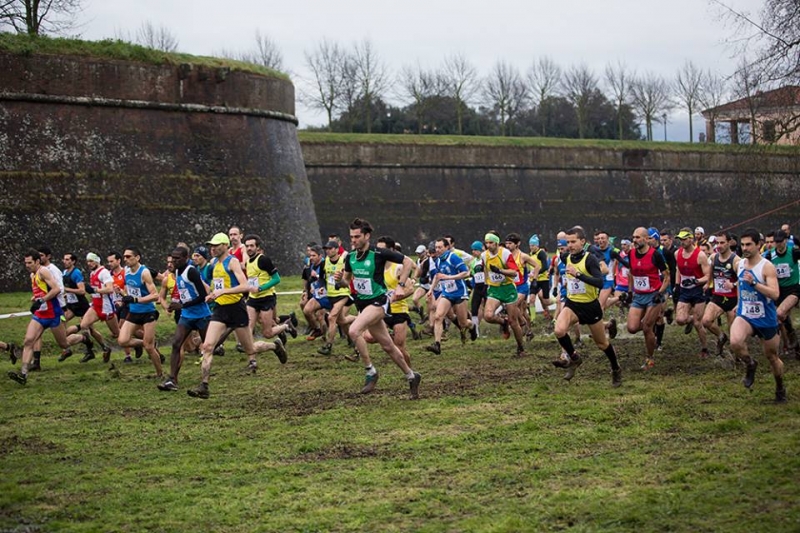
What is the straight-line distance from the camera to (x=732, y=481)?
26.6ft

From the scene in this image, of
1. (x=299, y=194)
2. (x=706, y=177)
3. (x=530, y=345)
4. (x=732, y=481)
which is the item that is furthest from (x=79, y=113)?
(x=706, y=177)

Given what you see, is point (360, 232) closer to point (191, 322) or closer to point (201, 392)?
point (201, 392)

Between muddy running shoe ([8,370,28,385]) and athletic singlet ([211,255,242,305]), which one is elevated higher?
athletic singlet ([211,255,242,305])

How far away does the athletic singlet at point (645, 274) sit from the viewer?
15.5 metres

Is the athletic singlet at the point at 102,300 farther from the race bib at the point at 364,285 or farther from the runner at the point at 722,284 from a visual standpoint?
the runner at the point at 722,284

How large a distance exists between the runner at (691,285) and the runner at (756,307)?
4.37 meters

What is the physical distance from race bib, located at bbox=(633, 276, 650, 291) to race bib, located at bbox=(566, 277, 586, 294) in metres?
2.10

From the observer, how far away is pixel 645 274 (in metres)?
15.6

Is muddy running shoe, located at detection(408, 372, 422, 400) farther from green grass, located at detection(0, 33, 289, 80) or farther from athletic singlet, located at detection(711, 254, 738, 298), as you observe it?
green grass, located at detection(0, 33, 289, 80)

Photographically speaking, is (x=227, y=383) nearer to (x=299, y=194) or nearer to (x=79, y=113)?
(x=79, y=113)

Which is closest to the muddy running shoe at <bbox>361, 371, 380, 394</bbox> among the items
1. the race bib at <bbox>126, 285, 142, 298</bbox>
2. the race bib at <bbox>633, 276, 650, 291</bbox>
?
the race bib at <bbox>633, 276, 650, 291</bbox>

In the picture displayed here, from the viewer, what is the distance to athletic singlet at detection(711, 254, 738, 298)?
51.5 ft

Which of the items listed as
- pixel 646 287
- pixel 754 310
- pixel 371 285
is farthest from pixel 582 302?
pixel 371 285

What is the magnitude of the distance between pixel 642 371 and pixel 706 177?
4451 centimetres
